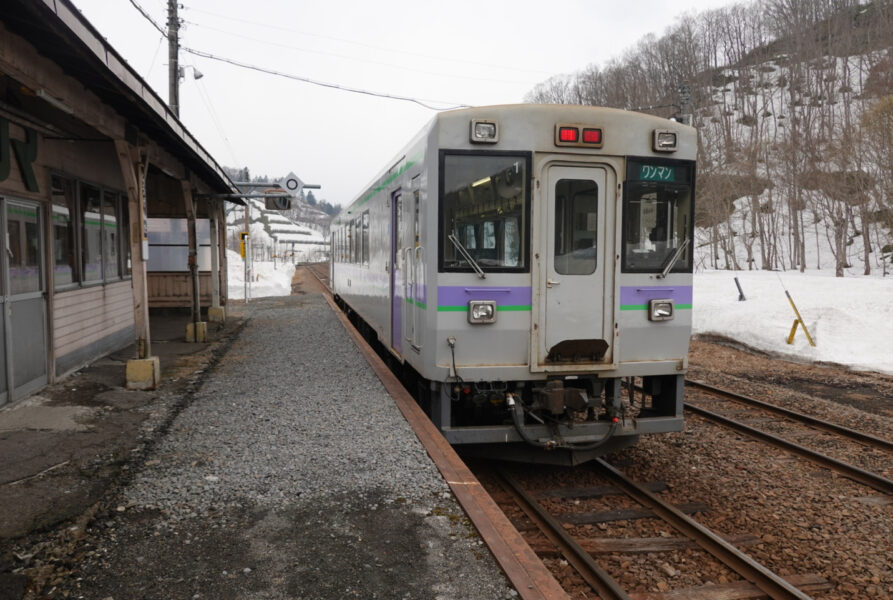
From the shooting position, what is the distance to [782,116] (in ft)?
152

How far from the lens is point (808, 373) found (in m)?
11.3

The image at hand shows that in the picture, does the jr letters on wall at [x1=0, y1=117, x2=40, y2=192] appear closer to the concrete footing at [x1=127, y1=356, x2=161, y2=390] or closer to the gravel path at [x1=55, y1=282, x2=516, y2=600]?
the concrete footing at [x1=127, y1=356, x2=161, y2=390]

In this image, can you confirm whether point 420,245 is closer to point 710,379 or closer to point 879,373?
point 710,379

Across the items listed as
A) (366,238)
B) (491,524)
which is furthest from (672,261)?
(366,238)

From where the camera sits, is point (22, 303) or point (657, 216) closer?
point (657, 216)

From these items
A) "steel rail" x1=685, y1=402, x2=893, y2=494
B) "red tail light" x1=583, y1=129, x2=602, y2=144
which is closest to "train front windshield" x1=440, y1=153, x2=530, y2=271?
"red tail light" x1=583, y1=129, x2=602, y2=144

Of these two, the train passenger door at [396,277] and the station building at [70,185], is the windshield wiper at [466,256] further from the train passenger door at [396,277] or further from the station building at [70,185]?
the station building at [70,185]

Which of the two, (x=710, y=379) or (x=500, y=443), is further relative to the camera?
(x=710, y=379)

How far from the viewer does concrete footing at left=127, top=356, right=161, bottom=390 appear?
25.7 ft

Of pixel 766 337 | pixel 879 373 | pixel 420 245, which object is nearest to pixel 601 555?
pixel 420 245

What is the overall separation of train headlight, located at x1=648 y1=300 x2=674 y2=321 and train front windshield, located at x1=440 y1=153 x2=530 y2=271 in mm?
1211

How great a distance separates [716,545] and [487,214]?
3005mm

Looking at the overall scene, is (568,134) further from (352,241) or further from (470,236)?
(352,241)

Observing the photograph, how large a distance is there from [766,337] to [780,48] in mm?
58307
